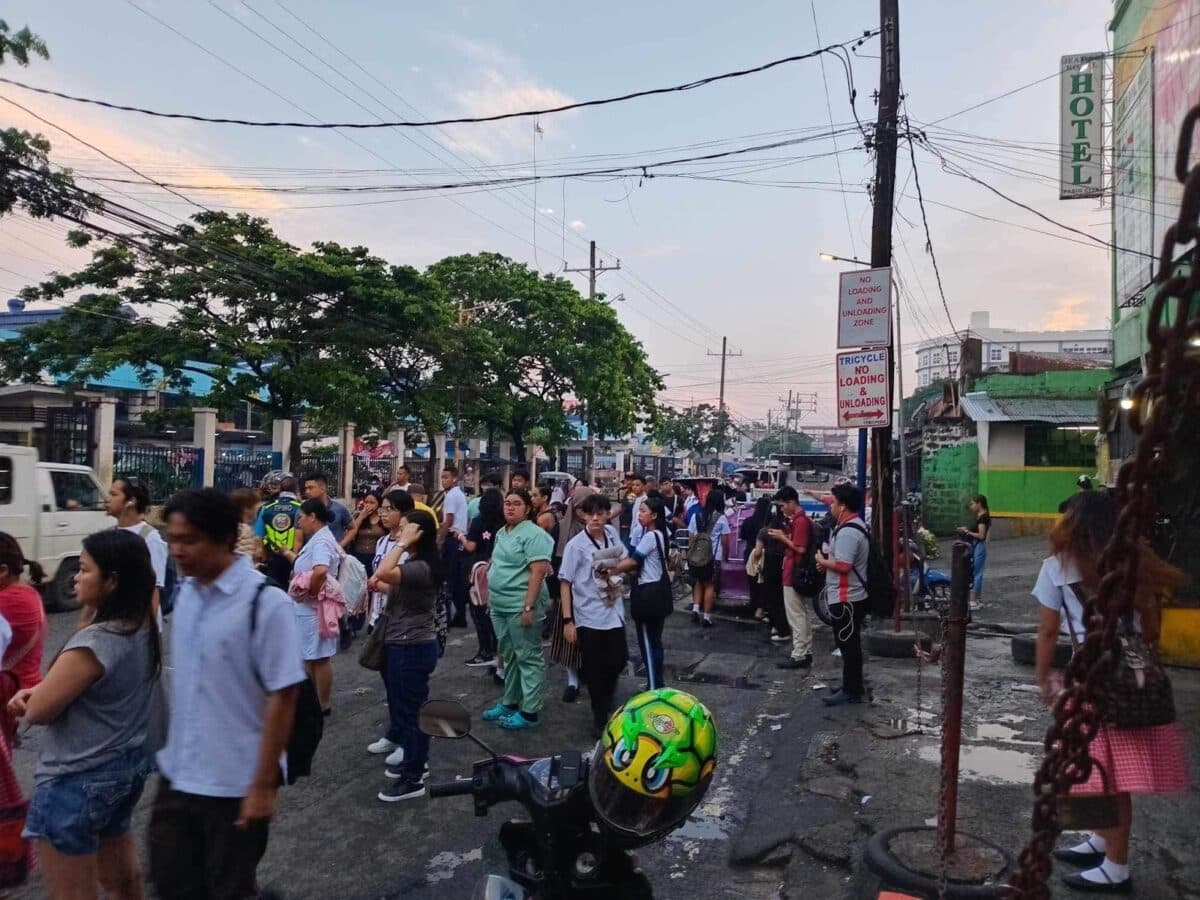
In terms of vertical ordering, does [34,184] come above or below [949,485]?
above

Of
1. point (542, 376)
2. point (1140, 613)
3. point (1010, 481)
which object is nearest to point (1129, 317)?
point (1010, 481)

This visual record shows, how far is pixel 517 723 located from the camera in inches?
236

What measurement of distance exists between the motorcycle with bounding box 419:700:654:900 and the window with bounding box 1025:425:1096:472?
816 inches

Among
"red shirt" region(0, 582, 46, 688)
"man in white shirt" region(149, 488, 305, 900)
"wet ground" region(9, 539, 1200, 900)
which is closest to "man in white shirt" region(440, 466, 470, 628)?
"wet ground" region(9, 539, 1200, 900)

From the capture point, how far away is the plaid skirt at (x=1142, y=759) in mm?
3197

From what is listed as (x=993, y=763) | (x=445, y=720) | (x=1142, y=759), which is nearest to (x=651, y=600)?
(x=993, y=763)

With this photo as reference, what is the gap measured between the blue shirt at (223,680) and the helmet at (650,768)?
3.55 ft

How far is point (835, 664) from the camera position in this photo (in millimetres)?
8211

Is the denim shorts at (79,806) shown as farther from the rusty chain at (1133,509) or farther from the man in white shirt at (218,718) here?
the rusty chain at (1133,509)

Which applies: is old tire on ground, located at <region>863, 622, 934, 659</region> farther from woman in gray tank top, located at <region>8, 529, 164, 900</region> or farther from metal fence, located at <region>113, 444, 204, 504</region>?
metal fence, located at <region>113, 444, 204, 504</region>

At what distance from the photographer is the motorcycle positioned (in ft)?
7.52

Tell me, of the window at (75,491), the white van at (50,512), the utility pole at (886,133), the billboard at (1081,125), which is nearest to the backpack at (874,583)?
the utility pole at (886,133)

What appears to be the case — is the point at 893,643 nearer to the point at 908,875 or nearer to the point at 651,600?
the point at 651,600

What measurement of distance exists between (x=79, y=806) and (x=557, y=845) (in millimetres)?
1581
